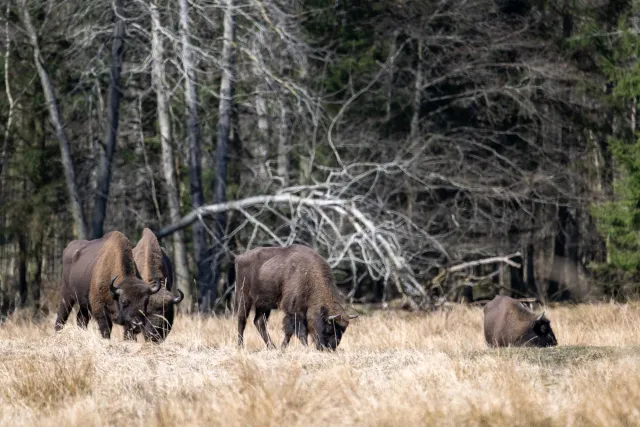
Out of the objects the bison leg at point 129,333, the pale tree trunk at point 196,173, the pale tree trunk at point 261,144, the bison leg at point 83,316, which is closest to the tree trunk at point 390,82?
the pale tree trunk at point 261,144

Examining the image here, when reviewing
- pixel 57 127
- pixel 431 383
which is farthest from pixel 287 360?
pixel 57 127

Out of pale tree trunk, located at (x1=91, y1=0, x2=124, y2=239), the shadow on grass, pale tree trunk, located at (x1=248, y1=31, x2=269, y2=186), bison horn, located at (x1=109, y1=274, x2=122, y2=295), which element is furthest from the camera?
pale tree trunk, located at (x1=248, y1=31, x2=269, y2=186)

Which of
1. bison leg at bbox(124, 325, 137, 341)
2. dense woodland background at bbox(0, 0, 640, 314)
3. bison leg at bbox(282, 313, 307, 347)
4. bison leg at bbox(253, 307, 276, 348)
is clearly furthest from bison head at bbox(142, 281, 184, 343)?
dense woodland background at bbox(0, 0, 640, 314)

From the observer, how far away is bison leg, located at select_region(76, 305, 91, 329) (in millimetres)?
14938

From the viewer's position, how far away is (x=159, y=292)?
13555 mm

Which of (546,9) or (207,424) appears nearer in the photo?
(207,424)

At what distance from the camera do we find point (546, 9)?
32.5 metres

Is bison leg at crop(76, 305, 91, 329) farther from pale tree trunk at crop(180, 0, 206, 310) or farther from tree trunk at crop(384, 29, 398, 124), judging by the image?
tree trunk at crop(384, 29, 398, 124)

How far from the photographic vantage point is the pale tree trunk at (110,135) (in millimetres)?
22844

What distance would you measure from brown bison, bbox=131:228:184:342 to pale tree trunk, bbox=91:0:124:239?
24.4 feet

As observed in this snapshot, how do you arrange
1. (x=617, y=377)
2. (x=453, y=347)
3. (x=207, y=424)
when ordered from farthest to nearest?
(x=453, y=347) < (x=617, y=377) < (x=207, y=424)

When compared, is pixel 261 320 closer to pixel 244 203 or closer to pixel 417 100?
pixel 244 203

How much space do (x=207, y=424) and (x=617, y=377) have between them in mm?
3502

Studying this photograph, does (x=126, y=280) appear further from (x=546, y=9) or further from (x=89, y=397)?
(x=546, y=9)
